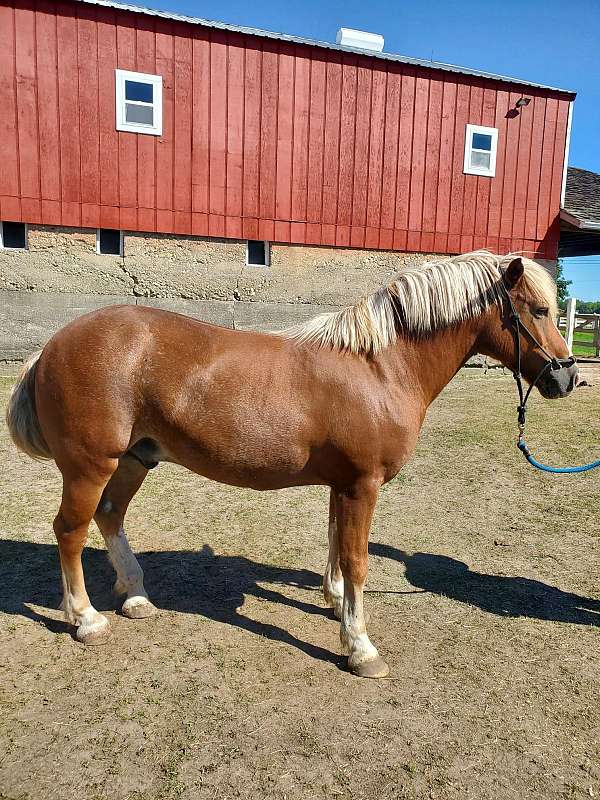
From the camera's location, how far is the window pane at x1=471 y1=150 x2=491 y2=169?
42.3 ft

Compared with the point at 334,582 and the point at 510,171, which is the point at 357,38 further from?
the point at 334,582

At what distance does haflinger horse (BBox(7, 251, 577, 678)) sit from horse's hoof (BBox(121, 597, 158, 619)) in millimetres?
209

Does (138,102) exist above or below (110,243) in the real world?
above

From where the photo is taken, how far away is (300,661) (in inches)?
111

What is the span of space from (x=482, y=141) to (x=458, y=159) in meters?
0.87

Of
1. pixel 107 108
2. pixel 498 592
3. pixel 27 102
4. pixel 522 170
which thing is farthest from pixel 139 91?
pixel 498 592

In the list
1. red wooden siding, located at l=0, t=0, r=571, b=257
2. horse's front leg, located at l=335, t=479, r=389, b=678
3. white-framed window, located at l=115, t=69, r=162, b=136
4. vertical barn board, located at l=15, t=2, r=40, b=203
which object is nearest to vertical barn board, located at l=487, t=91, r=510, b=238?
red wooden siding, located at l=0, t=0, r=571, b=257

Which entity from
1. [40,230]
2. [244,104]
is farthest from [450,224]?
[40,230]

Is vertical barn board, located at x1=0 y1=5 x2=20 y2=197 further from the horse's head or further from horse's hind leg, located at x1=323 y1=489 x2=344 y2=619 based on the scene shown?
the horse's head

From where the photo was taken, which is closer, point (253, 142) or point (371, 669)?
point (371, 669)

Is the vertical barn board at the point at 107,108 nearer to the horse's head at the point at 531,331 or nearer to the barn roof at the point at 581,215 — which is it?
the horse's head at the point at 531,331

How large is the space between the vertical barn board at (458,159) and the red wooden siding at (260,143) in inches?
1.3

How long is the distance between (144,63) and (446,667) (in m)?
11.7

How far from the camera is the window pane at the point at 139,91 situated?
10.5 metres
